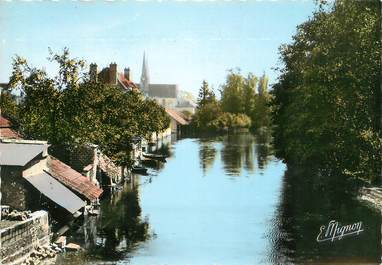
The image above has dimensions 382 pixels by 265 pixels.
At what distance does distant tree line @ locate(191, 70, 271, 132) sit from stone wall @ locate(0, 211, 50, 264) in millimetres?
93714

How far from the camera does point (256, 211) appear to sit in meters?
33.8

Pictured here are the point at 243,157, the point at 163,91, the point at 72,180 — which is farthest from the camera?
the point at 163,91

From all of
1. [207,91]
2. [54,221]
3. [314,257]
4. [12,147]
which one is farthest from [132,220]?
[207,91]

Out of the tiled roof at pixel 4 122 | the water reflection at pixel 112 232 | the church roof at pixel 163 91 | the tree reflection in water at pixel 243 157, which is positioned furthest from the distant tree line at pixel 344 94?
the church roof at pixel 163 91

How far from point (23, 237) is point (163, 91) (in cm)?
13166

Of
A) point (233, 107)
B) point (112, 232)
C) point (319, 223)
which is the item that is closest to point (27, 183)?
point (112, 232)

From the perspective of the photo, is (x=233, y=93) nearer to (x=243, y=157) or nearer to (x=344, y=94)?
(x=243, y=157)

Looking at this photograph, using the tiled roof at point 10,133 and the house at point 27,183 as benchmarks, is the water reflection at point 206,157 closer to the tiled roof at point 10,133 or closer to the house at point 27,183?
the tiled roof at point 10,133

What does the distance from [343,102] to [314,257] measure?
446 inches

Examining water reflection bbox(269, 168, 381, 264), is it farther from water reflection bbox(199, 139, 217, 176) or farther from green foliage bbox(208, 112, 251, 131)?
green foliage bbox(208, 112, 251, 131)

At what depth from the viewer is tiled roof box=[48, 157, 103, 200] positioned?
26928mm

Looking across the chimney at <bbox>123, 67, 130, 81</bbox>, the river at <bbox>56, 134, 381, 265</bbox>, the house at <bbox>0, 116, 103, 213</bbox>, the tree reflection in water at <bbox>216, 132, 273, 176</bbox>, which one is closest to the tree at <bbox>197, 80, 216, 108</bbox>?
the chimney at <bbox>123, 67, 130, 81</bbox>

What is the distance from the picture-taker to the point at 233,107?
123 m

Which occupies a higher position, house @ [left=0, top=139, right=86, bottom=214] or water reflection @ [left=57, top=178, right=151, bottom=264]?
house @ [left=0, top=139, right=86, bottom=214]
